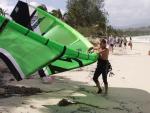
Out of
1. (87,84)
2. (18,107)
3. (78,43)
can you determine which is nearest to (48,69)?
(18,107)

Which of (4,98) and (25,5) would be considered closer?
(4,98)

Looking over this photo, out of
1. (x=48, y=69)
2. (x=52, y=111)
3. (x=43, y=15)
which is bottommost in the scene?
(x=52, y=111)

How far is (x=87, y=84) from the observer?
14789 mm

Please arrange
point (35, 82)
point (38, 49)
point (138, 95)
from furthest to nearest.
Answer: point (35, 82) < point (138, 95) < point (38, 49)

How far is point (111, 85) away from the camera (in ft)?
49.1

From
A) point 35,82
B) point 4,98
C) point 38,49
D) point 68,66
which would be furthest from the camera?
point 35,82

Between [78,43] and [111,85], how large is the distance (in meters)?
2.06

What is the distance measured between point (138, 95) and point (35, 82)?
3.19 meters

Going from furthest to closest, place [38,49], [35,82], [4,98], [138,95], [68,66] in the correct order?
[35,82] < [138,95] < [68,66] < [4,98] < [38,49]

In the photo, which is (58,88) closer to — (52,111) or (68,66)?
(68,66)

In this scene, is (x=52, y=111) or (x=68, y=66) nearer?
(x=52, y=111)

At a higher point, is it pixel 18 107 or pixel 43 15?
pixel 43 15

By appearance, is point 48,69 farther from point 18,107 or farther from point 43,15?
point 43,15

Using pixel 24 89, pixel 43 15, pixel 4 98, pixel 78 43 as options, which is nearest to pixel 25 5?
pixel 43 15
